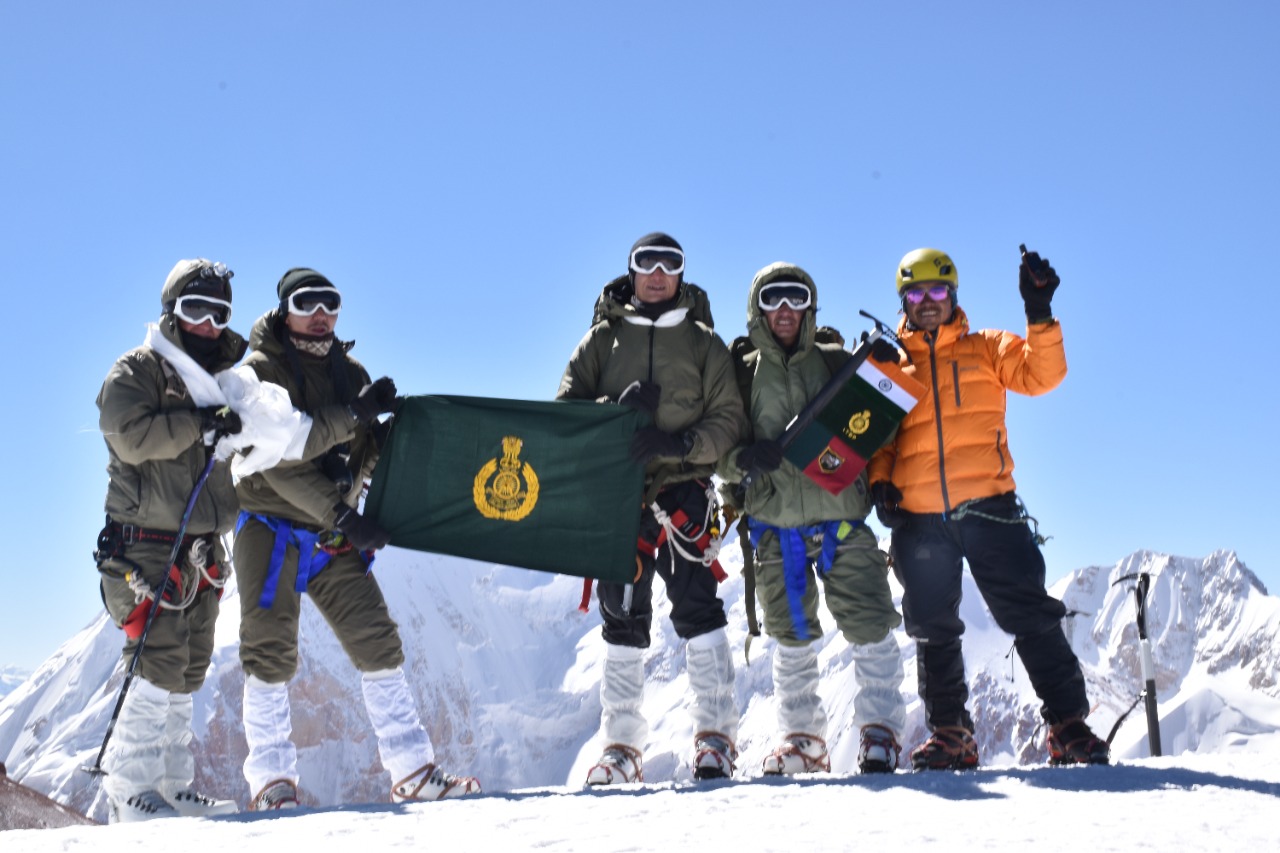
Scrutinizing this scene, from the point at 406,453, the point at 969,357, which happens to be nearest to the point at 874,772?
the point at 969,357

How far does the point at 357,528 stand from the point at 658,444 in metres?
2.00

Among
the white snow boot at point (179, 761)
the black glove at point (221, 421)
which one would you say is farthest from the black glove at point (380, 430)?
the white snow boot at point (179, 761)

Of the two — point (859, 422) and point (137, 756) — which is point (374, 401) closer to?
point (137, 756)

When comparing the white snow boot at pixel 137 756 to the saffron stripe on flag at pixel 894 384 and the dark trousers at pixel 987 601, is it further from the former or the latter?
the saffron stripe on flag at pixel 894 384

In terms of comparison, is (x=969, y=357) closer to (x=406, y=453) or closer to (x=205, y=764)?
(x=406, y=453)

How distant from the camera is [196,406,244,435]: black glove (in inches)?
272

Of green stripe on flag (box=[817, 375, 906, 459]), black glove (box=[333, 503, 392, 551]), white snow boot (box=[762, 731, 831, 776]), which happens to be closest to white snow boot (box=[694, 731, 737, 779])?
white snow boot (box=[762, 731, 831, 776])

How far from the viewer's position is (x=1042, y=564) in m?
7.07

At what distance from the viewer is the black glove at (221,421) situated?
692cm

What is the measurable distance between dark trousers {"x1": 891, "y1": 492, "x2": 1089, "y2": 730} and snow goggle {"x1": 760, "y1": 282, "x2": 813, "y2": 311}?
→ 5.34ft

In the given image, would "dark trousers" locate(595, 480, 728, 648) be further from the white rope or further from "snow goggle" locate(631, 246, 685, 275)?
"snow goggle" locate(631, 246, 685, 275)

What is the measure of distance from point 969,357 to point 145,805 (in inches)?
229

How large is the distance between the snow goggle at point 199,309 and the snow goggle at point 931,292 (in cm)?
449

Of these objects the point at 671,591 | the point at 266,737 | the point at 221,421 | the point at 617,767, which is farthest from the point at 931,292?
the point at 266,737
